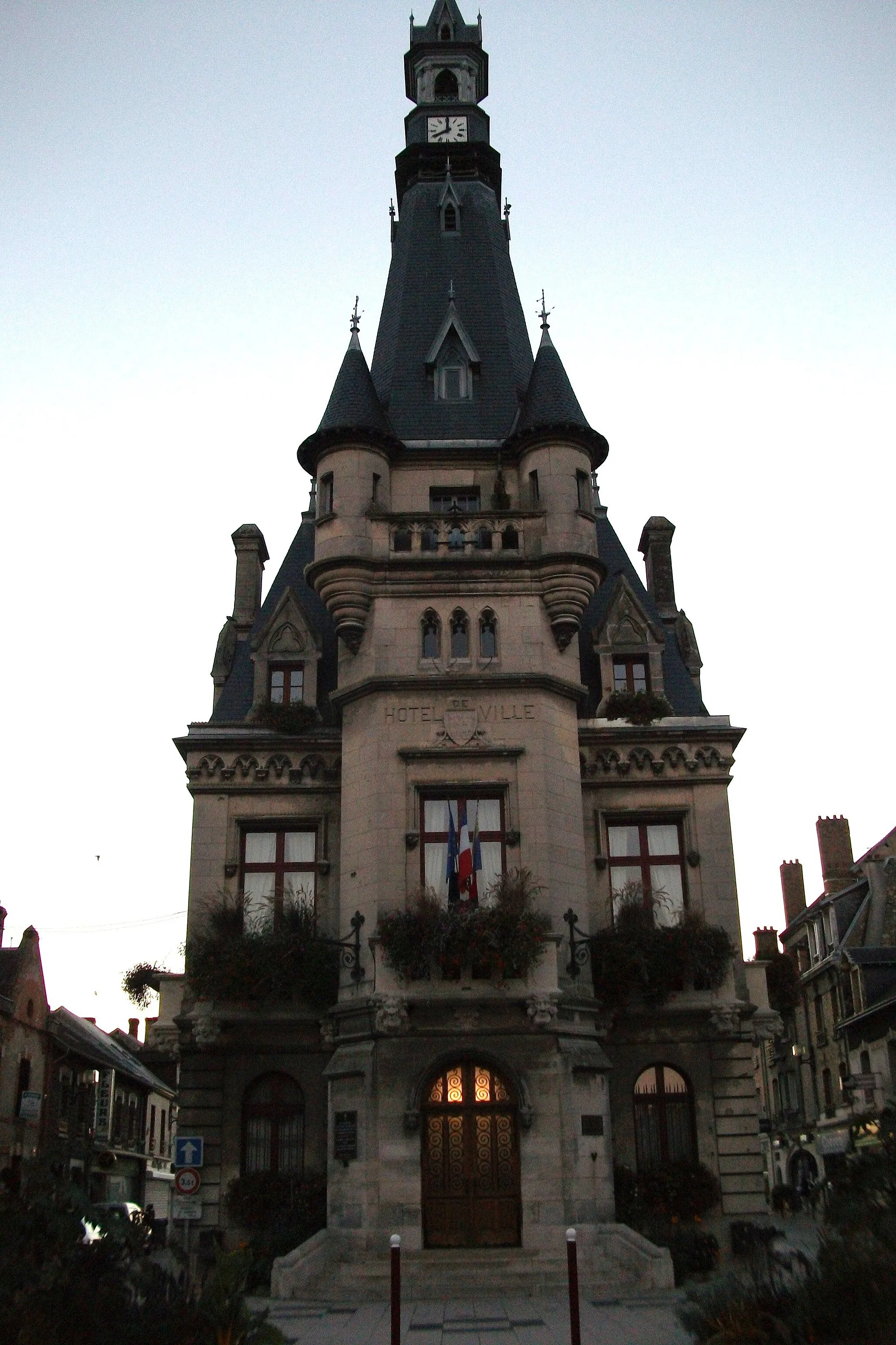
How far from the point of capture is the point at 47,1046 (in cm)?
4691

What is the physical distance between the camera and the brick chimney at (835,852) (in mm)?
57469

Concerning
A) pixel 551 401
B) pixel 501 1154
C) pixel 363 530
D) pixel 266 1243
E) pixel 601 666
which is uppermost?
pixel 551 401

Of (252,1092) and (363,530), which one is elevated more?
(363,530)

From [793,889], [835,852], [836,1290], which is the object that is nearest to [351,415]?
[836,1290]

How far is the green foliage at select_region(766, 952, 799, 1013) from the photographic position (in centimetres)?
2597

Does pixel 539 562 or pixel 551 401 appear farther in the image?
pixel 551 401

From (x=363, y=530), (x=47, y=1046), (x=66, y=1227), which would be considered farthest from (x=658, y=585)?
(x=47, y=1046)

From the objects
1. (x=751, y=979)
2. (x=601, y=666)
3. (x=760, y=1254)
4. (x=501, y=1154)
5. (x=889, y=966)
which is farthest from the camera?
(x=889, y=966)

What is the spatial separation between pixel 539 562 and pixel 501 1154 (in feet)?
38.7

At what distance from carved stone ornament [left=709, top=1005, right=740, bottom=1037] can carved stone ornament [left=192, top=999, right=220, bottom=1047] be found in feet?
32.5

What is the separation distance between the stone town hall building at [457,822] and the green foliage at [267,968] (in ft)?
1.79

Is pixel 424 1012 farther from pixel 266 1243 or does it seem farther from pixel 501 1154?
pixel 266 1243

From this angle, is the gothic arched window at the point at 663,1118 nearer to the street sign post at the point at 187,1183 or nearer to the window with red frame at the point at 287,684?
the street sign post at the point at 187,1183

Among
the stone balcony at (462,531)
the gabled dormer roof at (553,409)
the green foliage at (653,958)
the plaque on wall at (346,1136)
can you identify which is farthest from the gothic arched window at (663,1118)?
the gabled dormer roof at (553,409)
